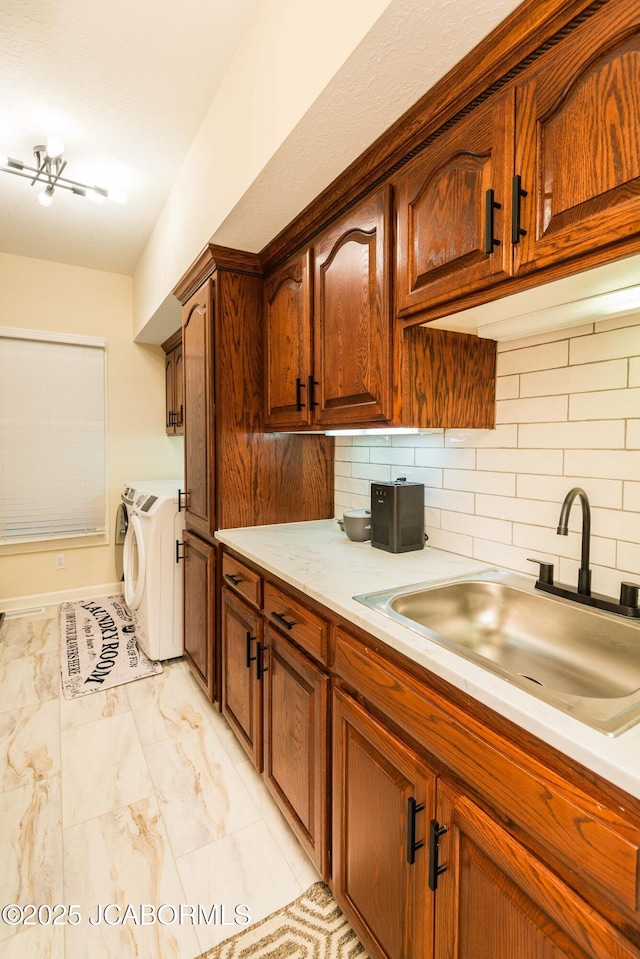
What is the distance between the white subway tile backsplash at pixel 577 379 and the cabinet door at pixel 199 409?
1.34 meters

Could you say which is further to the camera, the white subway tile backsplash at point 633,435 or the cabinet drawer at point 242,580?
the cabinet drawer at point 242,580

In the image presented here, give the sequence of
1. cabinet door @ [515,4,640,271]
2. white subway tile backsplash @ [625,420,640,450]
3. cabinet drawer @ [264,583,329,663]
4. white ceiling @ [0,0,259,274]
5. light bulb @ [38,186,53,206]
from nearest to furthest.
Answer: cabinet door @ [515,4,640,271]
white subway tile backsplash @ [625,420,640,450]
cabinet drawer @ [264,583,329,663]
white ceiling @ [0,0,259,274]
light bulb @ [38,186,53,206]

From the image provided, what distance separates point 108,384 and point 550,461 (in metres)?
3.57

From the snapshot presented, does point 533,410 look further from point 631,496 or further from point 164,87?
point 164,87

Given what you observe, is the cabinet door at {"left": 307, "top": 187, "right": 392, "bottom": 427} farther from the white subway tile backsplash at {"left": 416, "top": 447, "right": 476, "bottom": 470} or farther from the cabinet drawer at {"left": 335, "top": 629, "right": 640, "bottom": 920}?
the cabinet drawer at {"left": 335, "top": 629, "right": 640, "bottom": 920}

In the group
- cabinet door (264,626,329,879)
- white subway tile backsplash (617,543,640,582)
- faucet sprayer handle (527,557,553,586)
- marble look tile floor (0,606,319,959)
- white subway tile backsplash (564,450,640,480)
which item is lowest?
marble look tile floor (0,606,319,959)

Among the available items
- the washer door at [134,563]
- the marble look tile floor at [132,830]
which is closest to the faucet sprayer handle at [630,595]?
the marble look tile floor at [132,830]

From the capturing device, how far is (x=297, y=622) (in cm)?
139

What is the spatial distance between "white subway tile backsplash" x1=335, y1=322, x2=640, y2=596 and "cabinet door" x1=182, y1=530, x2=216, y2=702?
106 cm

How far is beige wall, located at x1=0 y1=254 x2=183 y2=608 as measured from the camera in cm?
350

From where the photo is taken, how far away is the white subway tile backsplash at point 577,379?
1160mm

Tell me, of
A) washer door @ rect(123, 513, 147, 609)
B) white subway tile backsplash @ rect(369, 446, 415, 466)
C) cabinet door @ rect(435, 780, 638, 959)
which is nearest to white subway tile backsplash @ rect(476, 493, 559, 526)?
white subway tile backsplash @ rect(369, 446, 415, 466)

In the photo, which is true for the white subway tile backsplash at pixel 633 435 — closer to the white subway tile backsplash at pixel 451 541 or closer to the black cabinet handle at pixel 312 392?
the white subway tile backsplash at pixel 451 541

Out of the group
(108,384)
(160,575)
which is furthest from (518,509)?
(108,384)
